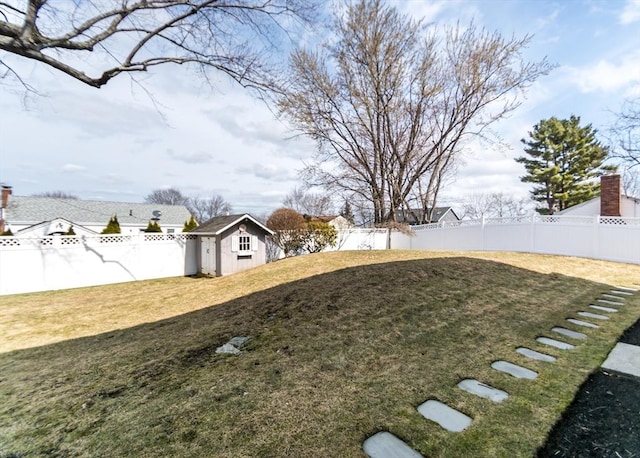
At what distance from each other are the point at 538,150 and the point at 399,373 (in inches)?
1039

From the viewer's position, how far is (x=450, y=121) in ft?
45.9

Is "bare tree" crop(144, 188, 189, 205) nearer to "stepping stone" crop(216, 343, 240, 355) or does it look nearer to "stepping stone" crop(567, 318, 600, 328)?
"stepping stone" crop(216, 343, 240, 355)

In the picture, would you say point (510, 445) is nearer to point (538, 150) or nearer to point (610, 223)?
point (610, 223)

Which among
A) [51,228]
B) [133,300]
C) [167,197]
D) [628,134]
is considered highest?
[167,197]

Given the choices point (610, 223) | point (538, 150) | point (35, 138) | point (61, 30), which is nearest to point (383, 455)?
point (61, 30)

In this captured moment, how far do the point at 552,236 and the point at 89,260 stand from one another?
15061mm

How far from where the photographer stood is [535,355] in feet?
8.55

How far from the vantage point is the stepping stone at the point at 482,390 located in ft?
6.41

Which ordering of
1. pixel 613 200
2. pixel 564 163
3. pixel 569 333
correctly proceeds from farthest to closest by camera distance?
pixel 564 163 < pixel 613 200 < pixel 569 333

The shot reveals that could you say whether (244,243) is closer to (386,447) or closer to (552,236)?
(386,447)

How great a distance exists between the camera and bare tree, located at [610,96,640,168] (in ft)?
29.9

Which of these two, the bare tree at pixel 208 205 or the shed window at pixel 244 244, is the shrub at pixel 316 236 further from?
the bare tree at pixel 208 205

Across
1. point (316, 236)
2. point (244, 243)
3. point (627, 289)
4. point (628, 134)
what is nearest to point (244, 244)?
point (244, 243)

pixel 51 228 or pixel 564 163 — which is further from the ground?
pixel 564 163
